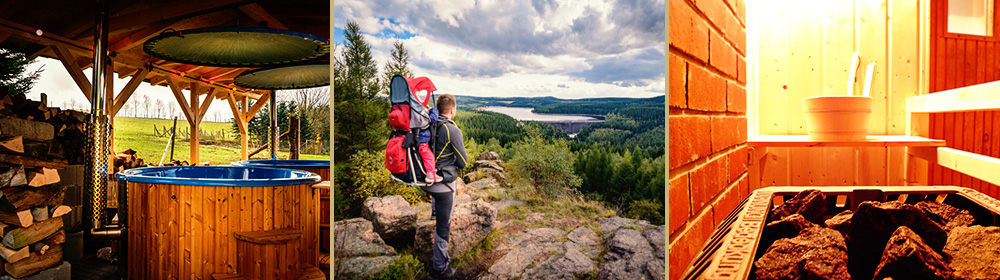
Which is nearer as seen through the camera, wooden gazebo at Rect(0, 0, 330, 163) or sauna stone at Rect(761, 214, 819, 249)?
sauna stone at Rect(761, 214, 819, 249)

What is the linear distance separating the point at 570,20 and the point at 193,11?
301 centimetres

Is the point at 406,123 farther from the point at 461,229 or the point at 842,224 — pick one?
the point at 842,224

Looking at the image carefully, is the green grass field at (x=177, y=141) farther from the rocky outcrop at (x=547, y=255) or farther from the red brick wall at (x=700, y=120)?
the red brick wall at (x=700, y=120)

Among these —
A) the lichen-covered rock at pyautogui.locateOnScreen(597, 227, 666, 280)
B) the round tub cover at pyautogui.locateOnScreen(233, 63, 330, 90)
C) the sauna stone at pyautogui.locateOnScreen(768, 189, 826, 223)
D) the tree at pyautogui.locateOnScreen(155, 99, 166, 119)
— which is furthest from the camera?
the tree at pyautogui.locateOnScreen(155, 99, 166, 119)

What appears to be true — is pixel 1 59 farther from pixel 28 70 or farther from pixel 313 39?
pixel 313 39

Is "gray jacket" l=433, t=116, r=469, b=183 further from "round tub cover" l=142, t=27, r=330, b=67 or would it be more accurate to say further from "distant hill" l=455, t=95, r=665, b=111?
"round tub cover" l=142, t=27, r=330, b=67

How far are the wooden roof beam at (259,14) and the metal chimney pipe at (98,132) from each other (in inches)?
31.2

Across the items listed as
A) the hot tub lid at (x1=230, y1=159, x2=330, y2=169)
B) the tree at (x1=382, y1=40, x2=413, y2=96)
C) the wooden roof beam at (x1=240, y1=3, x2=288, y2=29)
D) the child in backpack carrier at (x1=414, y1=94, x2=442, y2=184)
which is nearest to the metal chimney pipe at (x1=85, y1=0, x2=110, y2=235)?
the wooden roof beam at (x1=240, y1=3, x2=288, y2=29)

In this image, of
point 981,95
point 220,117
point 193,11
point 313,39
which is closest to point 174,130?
point 220,117

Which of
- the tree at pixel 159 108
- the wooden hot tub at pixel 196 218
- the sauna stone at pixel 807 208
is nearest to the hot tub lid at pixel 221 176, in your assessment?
the wooden hot tub at pixel 196 218

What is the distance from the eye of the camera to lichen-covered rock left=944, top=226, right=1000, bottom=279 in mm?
463

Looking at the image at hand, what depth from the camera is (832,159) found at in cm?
184

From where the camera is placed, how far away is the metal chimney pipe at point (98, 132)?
2.62m

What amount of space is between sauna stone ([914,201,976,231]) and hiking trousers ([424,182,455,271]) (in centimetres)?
125
